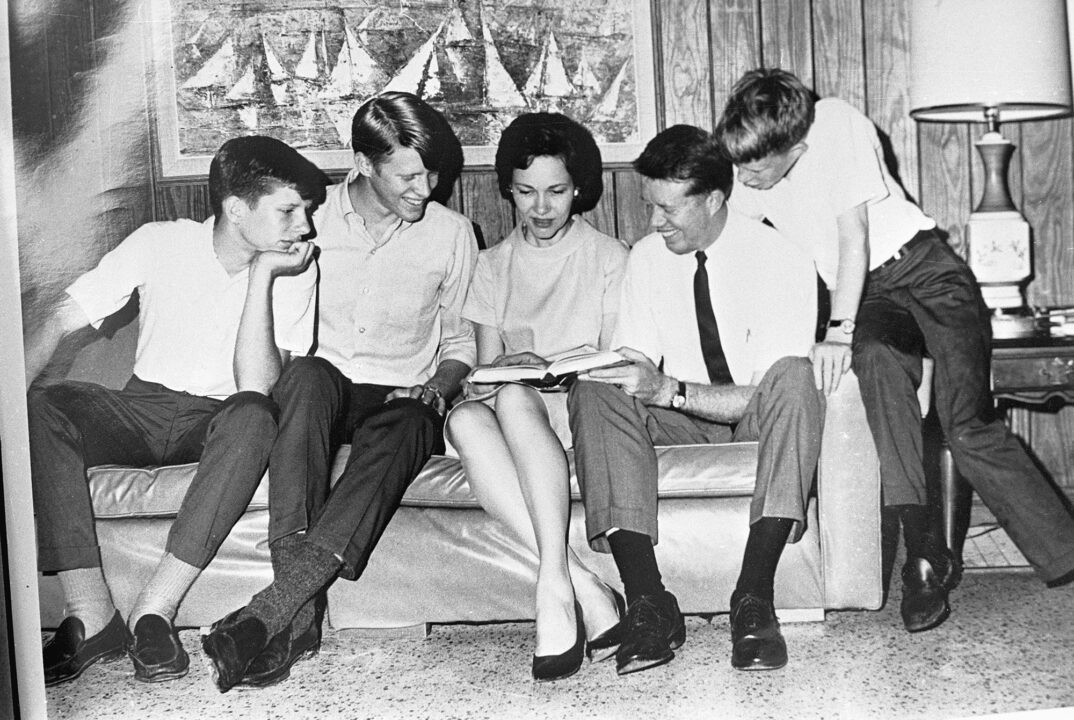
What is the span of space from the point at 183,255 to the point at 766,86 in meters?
1.14

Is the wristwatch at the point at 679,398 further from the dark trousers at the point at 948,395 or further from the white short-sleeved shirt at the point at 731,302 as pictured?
the dark trousers at the point at 948,395

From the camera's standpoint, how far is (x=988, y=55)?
6.28ft

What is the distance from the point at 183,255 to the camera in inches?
74.2

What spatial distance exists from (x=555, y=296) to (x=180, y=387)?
731mm

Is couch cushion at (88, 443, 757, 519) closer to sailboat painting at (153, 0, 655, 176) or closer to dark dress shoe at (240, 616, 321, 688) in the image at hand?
dark dress shoe at (240, 616, 321, 688)

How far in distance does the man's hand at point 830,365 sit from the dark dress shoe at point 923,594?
1.22 ft

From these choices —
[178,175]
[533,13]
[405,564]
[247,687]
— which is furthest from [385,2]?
[247,687]

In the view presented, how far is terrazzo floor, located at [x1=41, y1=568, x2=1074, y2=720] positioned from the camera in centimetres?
169

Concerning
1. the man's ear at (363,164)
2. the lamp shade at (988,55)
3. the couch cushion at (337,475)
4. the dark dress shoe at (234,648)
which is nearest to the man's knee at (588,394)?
the couch cushion at (337,475)

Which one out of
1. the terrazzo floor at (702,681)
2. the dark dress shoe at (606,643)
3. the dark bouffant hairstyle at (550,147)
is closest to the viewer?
the terrazzo floor at (702,681)

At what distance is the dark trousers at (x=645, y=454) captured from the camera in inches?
71.9

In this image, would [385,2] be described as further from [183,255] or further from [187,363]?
[187,363]

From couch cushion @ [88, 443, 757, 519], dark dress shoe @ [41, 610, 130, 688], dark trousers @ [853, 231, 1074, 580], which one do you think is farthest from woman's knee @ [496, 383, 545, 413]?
dark dress shoe @ [41, 610, 130, 688]

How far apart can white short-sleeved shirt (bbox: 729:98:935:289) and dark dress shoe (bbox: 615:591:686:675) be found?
684mm
